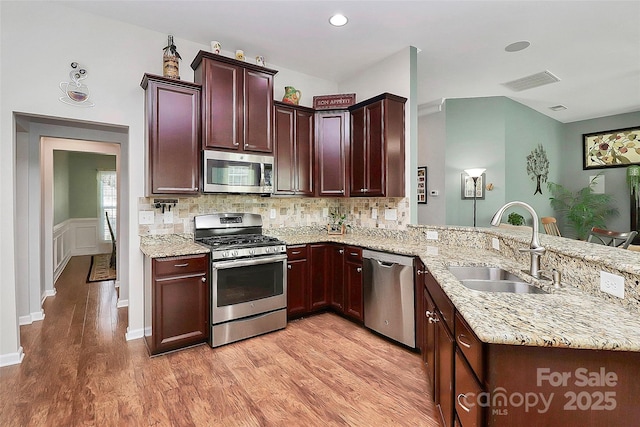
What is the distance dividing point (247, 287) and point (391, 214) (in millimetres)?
1813

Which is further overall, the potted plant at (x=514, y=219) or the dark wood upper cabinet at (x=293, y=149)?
the potted plant at (x=514, y=219)

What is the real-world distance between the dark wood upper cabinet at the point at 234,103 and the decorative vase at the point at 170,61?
204 millimetres

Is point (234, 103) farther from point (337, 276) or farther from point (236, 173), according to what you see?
point (337, 276)

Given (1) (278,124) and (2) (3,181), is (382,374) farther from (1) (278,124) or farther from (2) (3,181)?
(2) (3,181)

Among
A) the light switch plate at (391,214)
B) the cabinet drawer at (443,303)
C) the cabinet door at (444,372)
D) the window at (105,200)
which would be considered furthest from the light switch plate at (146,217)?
the window at (105,200)

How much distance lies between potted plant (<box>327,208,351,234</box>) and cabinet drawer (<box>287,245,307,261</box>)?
738 mm

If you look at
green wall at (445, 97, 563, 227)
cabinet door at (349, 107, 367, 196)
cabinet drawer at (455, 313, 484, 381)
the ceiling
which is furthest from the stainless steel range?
green wall at (445, 97, 563, 227)

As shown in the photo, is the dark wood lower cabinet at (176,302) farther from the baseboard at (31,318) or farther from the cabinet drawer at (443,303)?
the cabinet drawer at (443,303)

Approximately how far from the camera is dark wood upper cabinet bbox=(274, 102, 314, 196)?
3675 millimetres

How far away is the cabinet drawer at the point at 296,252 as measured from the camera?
340cm

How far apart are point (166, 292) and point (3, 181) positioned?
1.55 m

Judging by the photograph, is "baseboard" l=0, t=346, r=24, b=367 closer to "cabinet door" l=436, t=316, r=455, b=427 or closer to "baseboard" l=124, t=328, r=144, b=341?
"baseboard" l=124, t=328, r=144, b=341

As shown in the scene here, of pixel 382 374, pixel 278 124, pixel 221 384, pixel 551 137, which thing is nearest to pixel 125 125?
pixel 278 124

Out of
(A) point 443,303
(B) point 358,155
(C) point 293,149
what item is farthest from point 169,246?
(A) point 443,303
